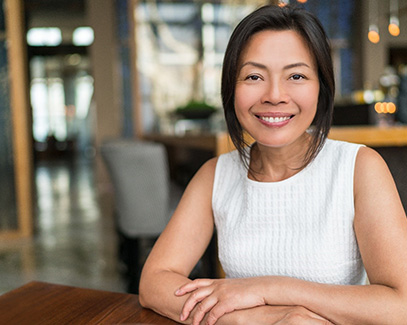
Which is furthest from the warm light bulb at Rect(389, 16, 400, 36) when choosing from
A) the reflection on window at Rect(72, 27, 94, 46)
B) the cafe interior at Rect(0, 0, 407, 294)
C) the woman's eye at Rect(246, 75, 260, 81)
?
the reflection on window at Rect(72, 27, 94, 46)

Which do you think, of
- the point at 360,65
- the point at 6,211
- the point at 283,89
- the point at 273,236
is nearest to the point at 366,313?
the point at 273,236

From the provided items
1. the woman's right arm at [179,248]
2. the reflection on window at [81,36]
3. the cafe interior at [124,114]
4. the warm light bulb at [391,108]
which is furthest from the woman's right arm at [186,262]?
the reflection on window at [81,36]

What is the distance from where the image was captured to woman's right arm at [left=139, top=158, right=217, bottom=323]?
3.10ft

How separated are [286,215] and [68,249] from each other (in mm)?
3260

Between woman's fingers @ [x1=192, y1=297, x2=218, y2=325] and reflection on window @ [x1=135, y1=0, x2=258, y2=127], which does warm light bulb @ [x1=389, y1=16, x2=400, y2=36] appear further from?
woman's fingers @ [x1=192, y1=297, x2=218, y2=325]

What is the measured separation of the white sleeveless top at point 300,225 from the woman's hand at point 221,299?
14 centimetres

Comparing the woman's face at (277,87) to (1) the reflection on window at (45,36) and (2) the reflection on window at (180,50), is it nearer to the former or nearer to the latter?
(2) the reflection on window at (180,50)

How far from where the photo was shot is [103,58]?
746cm

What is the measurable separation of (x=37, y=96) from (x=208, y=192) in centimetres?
1502

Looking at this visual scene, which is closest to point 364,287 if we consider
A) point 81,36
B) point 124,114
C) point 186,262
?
point 186,262

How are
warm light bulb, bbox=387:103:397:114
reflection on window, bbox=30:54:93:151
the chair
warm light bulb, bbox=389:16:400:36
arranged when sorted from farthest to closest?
1. reflection on window, bbox=30:54:93:151
2. warm light bulb, bbox=389:16:400:36
3. warm light bulb, bbox=387:103:397:114
4. the chair

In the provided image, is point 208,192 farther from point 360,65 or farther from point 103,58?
point 360,65

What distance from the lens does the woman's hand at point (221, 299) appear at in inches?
33.5

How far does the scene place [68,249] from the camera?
392 cm
